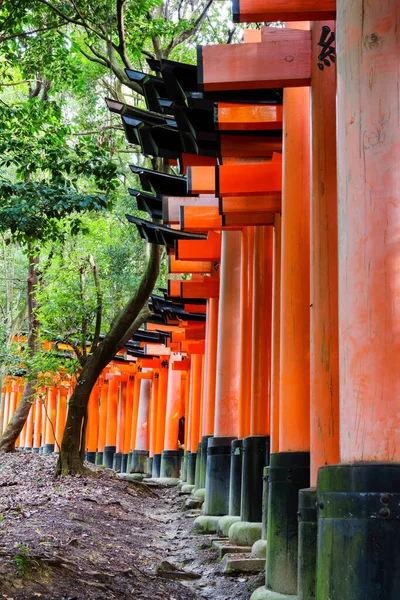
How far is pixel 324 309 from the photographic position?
5586 millimetres

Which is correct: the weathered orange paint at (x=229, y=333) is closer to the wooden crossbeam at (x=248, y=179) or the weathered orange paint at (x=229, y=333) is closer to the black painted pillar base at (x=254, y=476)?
the black painted pillar base at (x=254, y=476)

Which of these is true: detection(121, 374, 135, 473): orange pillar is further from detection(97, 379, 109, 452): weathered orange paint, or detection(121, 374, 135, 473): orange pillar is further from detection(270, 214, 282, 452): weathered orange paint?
detection(270, 214, 282, 452): weathered orange paint

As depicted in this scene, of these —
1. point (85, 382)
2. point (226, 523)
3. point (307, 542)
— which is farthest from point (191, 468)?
point (307, 542)

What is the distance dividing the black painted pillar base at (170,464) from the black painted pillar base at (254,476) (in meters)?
13.9

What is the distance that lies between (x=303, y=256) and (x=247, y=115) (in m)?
1.76

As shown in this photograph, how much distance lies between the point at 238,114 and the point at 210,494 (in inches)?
239

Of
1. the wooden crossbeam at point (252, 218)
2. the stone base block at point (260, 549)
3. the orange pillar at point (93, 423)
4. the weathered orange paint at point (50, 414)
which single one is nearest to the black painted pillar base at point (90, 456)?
the orange pillar at point (93, 423)

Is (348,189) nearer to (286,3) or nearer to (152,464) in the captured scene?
(286,3)

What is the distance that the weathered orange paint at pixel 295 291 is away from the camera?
649 centimetres

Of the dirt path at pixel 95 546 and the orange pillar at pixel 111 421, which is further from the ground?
the orange pillar at pixel 111 421

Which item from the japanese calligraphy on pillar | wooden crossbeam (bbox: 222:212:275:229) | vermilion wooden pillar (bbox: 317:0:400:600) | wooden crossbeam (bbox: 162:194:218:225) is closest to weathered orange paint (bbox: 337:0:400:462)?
vermilion wooden pillar (bbox: 317:0:400:600)

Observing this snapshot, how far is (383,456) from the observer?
390cm

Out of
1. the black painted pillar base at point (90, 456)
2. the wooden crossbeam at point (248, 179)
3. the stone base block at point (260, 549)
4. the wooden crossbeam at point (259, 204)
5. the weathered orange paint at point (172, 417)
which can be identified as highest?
the wooden crossbeam at point (248, 179)

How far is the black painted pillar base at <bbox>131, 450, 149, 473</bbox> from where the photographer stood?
26.3 m
